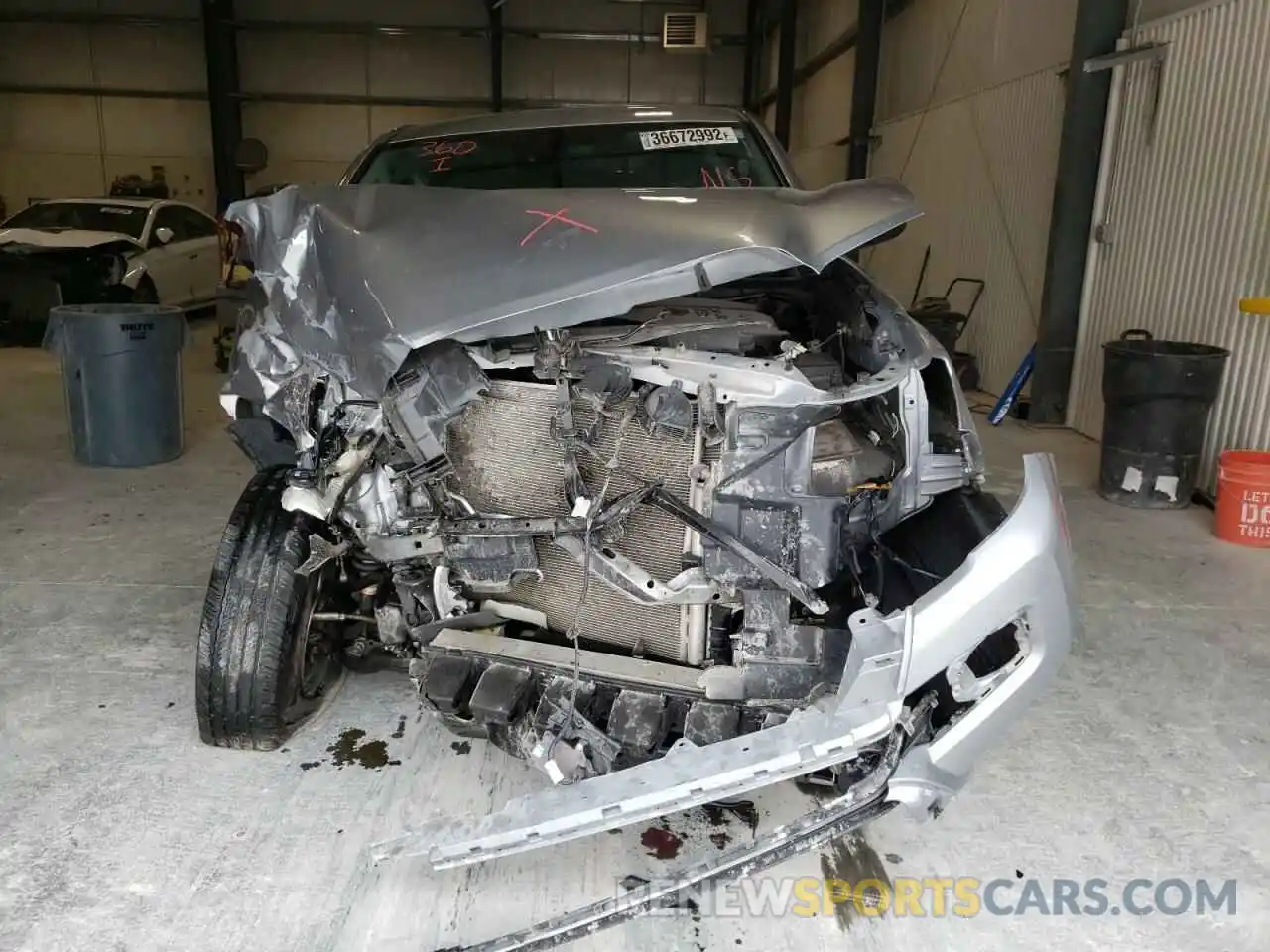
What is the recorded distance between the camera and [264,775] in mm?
2279

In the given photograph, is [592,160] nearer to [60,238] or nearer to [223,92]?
[60,238]

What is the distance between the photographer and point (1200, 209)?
16.3 ft

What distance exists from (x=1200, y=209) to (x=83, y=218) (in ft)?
30.0

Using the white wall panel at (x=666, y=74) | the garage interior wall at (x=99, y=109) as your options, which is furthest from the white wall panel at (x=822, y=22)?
the garage interior wall at (x=99, y=109)

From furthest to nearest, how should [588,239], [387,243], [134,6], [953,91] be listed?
[134,6]
[953,91]
[387,243]
[588,239]

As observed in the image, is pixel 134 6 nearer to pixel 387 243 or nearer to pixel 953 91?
pixel 953 91

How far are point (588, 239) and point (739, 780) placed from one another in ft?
3.50

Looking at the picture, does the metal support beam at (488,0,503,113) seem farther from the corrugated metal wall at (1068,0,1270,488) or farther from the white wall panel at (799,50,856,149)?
the corrugated metal wall at (1068,0,1270,488)

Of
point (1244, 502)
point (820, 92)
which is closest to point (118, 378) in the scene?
point (1244, 502)

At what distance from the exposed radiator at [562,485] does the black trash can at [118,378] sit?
3539 millimetres

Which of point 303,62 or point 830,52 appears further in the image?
point 303,62

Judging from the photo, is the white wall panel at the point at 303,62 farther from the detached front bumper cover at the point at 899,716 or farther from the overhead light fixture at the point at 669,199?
the detached front bumper cover at the point at 899,716

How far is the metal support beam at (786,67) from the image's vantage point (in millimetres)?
11945

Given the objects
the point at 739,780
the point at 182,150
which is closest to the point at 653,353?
the point at 739,780
